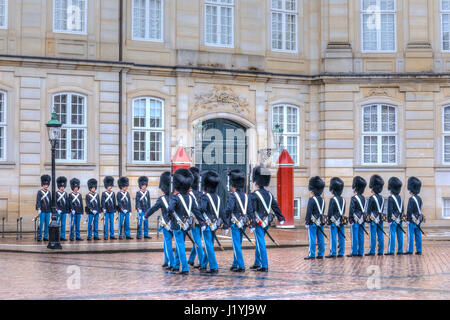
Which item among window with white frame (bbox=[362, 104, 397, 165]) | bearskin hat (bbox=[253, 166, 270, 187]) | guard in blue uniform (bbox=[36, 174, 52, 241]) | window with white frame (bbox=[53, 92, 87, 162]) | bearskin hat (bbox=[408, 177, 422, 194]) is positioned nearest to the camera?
bearskin hat (bbox=[253, 166, 270, 187])

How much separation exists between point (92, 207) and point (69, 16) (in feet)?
20.4

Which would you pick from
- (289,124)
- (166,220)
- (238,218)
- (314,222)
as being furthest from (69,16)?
(238,218)

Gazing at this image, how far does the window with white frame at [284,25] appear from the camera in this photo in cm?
2620

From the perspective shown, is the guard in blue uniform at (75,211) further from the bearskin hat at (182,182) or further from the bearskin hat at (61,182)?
the bearskin hat at (182,182)

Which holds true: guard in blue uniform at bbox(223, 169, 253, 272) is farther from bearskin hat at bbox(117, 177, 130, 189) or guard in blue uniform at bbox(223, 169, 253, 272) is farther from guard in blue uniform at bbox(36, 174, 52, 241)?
bearskin hat at bbox(117, 177, 130, 189)

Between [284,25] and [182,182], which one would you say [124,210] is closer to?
[182,182]

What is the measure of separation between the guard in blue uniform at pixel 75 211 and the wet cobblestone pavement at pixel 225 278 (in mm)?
3395

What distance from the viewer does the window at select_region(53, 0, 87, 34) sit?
909 inches

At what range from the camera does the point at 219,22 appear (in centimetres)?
2523

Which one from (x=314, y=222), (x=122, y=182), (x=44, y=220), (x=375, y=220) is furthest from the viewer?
(x=122, y=182)

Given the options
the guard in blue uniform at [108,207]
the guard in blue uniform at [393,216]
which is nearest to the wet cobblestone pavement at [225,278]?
the guard in blue uniform at [393,216]

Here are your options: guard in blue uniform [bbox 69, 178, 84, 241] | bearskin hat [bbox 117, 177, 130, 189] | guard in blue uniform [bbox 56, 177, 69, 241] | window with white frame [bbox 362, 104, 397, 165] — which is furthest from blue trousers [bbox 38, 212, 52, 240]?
window with white frame [bbox 362, 104, 397, 165]

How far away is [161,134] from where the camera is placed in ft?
79.9

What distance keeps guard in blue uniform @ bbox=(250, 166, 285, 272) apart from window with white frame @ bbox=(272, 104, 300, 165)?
11.9 metres
